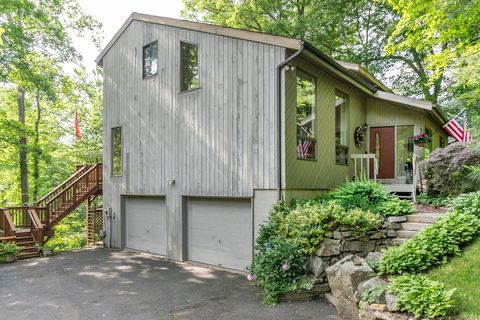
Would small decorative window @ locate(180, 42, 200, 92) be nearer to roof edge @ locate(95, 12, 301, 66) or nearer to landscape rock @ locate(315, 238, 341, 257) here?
roof edge @ locate(95, 12, 301, 66)

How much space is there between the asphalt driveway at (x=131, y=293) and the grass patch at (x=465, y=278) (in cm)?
169

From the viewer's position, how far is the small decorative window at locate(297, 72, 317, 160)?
7.73 metres

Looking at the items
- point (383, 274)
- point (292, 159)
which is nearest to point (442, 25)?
point (292, 159)

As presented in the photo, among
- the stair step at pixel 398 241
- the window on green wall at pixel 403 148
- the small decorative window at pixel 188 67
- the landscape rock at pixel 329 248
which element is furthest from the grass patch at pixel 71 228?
the stair step at pixel 398 241

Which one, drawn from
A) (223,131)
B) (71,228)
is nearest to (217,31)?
(223,131)

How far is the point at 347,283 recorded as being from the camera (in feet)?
15.9

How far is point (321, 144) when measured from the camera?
848 cm

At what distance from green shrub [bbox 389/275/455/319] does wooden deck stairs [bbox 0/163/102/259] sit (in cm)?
1016

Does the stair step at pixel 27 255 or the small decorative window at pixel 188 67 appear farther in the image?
the stair step at pixel 27 255

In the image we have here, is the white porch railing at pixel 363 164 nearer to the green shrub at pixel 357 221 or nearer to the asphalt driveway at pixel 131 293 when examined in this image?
the green shrub at pixel 357 221

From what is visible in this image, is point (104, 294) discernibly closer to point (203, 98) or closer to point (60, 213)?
point (203, 98)

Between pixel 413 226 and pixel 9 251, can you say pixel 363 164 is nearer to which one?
pixel 413 226

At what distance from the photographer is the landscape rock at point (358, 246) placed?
597 cm

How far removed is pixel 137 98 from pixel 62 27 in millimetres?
8902
